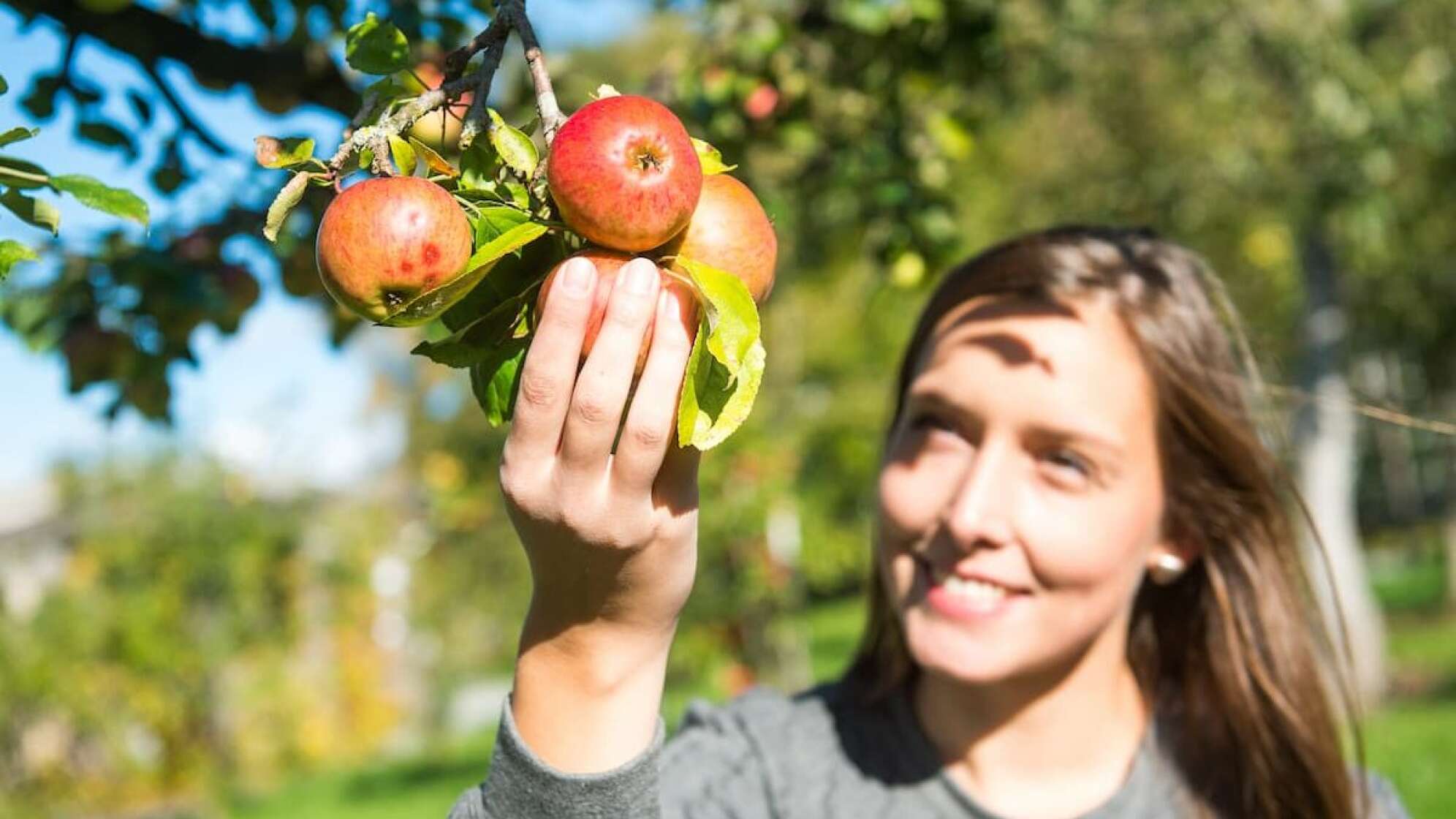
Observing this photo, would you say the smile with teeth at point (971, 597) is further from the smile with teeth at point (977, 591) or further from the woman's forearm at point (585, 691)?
the woman's forearm at point (585, 691)

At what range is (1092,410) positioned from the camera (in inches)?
66.1

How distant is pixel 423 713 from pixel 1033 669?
44.2ft

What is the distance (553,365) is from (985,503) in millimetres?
836

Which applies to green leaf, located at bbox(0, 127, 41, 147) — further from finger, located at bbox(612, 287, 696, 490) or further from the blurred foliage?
the blurred foliage

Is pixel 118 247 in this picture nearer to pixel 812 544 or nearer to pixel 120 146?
pixel 120 146

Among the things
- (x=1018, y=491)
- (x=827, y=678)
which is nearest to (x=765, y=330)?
(x=827, y=678)

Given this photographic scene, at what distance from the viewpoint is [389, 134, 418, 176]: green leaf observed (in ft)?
3.01

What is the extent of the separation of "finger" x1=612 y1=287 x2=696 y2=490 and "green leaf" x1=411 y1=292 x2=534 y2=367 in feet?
0.36

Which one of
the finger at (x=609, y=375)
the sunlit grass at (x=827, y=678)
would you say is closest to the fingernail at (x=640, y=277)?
the finger at (x=609, y=375)

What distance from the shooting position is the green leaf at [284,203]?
896 mm

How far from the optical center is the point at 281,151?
94cm

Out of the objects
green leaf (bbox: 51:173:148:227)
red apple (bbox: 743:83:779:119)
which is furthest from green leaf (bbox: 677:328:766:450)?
red apple (bbox: 743:83:779:119)

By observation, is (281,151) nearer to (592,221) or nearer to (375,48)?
(375,48)

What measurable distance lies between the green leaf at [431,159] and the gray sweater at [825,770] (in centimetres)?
88
